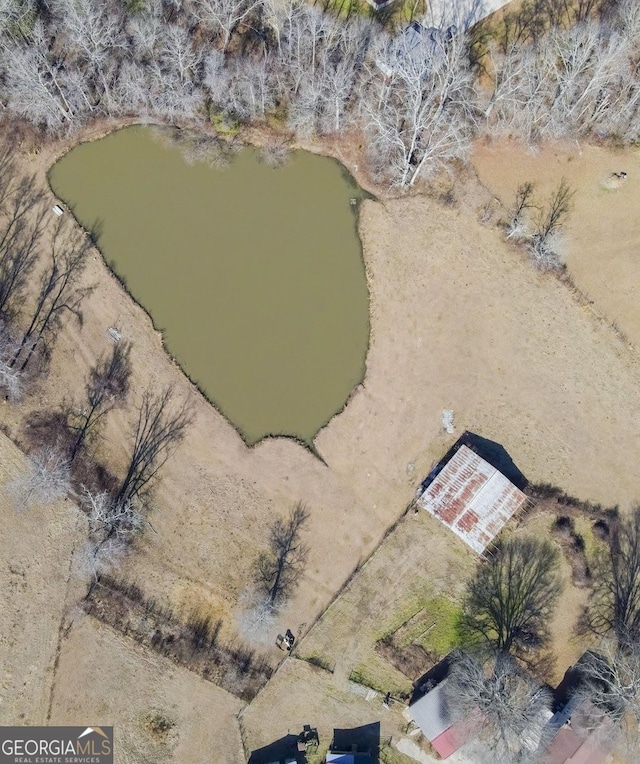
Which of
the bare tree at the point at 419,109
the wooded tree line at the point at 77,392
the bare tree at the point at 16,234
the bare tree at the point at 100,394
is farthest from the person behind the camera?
the bare tree at the point at 16,234

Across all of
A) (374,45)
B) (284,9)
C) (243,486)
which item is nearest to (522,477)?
(243,486)

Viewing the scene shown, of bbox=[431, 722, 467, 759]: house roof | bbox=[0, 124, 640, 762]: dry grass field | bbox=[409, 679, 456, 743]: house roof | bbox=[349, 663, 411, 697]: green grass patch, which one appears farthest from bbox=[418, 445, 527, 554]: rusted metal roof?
bbox=[431, 722, 467, 759]: house roof

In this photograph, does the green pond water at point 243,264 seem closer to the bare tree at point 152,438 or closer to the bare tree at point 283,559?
the bare tree at point 152,438

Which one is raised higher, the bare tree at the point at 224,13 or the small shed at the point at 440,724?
the bare tree at the point at 224,13

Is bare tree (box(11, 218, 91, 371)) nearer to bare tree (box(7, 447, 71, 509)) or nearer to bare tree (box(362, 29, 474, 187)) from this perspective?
bare tree (box(7, 447, 71, 509))

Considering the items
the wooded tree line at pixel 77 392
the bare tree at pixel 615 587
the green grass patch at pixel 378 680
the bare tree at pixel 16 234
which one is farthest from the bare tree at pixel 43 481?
the bare tree at pixel 615 587

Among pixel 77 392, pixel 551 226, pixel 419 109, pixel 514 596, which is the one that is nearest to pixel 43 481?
pixel 77 392
